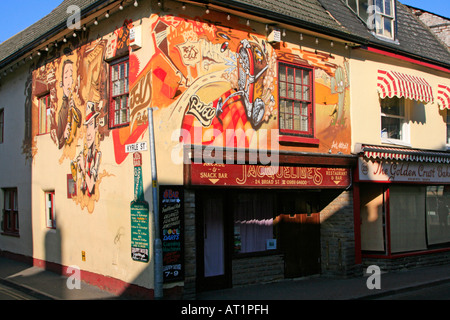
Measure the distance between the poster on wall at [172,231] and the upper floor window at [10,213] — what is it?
7.90 metres

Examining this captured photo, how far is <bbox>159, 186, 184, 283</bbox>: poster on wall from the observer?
9711mm

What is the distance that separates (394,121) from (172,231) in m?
8.42

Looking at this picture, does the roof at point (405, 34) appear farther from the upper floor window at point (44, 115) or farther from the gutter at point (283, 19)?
the upper floor window at point (44, 115)

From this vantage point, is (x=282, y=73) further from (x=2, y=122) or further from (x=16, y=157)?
(x=2, y=122)

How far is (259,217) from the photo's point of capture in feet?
40.8

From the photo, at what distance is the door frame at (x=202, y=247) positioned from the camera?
11031mm

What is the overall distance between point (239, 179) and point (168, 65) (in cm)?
279

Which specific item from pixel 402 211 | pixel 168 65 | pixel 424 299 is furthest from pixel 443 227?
pixel 168 65

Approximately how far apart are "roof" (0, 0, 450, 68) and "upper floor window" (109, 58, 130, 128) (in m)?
1.38

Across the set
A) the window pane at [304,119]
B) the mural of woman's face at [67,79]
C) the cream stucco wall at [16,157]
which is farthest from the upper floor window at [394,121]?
the cream stucco wall at [16,157]

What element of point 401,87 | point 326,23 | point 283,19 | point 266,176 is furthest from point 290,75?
point 401,87

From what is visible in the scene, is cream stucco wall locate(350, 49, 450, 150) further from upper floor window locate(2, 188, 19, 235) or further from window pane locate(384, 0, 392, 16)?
upper floor window locate(2, 188, 19, 235)

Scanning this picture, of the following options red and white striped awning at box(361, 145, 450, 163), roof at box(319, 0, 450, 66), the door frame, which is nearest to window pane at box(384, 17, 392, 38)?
roof at box(319, 0, 450, 66)

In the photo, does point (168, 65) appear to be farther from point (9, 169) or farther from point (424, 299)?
point (9, 169)
